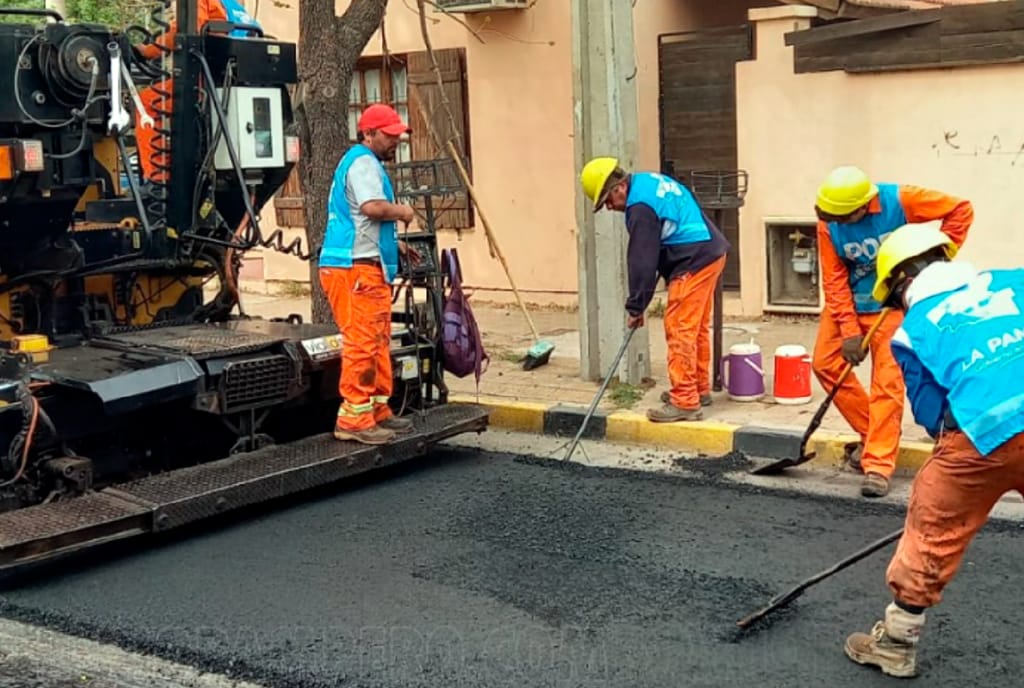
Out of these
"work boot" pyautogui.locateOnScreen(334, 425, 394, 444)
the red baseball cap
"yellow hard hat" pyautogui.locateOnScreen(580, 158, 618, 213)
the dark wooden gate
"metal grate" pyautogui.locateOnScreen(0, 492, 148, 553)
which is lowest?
"metal grate" pyautogui.locateOnScreen(0, 492, 148, 553)

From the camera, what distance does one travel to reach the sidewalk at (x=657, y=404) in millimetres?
6766

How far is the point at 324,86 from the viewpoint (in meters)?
8.79

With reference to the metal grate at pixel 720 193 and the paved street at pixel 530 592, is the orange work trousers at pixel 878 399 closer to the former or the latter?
the paved street at pixel 530 592

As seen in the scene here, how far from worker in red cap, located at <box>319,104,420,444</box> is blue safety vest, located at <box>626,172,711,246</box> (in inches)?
56.1

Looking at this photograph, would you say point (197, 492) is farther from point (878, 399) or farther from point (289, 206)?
point (289, 206)

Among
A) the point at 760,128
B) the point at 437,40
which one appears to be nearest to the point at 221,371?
the point at 760,128

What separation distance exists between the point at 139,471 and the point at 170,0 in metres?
2.33

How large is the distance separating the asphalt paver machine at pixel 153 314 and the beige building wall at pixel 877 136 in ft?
13.0

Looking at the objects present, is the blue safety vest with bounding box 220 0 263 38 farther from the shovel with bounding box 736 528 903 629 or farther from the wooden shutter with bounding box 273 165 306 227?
the wooden shutter with bounding box 273 165 306 227

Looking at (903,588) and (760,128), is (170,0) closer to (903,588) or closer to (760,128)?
(903,588)

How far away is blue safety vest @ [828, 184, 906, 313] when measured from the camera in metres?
6.03

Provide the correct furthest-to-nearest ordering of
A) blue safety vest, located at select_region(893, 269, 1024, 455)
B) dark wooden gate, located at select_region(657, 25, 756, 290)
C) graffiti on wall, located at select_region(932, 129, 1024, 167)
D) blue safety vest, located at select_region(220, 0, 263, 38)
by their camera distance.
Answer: dark wooden gate, located at select_region(657, 25, 756, 290) < graffiti on wall, located at select_region(932, 129, 1024, 167) < blue safety vest, located at select_region(220, 0, 263, 38) < blue safety vest, located at select_region(893, 269, 1024, 455)

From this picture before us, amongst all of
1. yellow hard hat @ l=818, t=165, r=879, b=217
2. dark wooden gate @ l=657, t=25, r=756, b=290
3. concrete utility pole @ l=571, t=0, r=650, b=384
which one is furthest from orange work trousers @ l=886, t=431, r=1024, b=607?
dark wooden gate @ l=657, t=25, r=756, b=290

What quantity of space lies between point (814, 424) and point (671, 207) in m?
1.57
